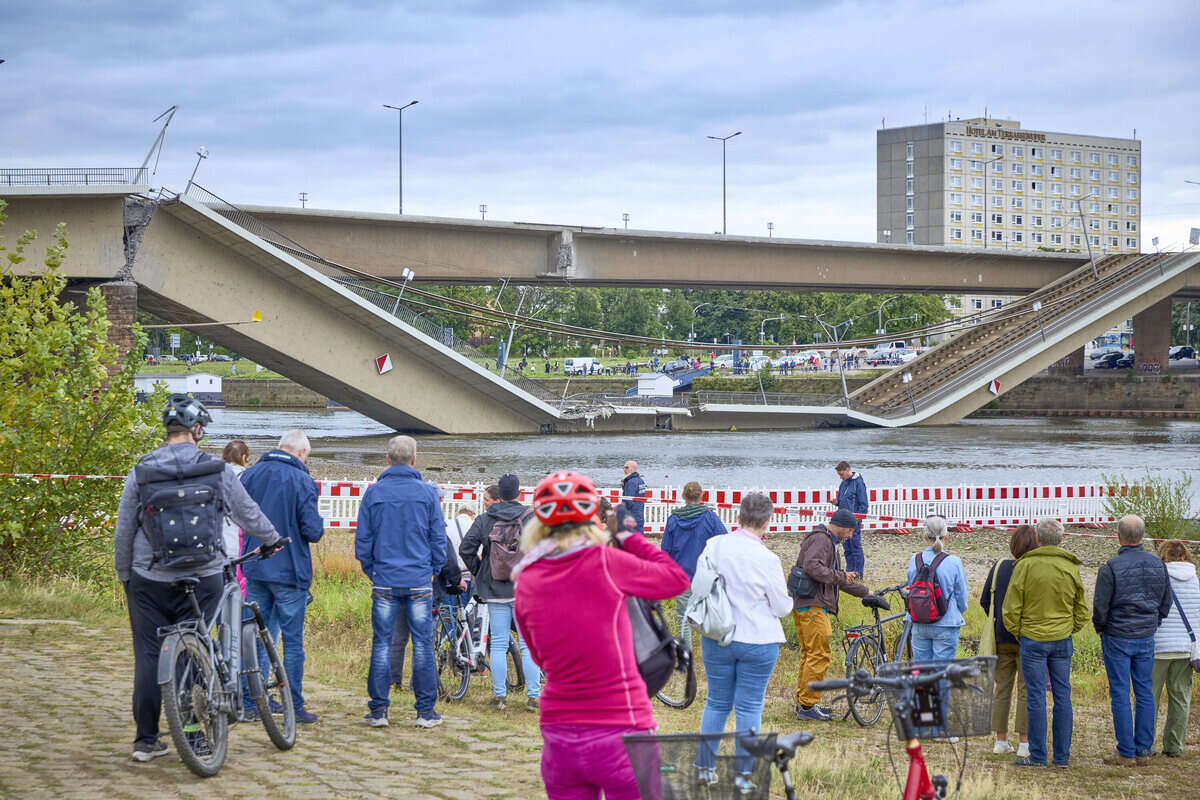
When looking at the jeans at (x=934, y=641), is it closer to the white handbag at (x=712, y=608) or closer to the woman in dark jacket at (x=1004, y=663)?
the woman in dark jacket at (x=1004, y=663)

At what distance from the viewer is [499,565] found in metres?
8.86

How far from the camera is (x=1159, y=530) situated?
20203 mm

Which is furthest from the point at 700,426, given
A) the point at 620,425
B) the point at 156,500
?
the point at 156,500

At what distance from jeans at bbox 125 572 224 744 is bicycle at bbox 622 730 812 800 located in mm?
3460

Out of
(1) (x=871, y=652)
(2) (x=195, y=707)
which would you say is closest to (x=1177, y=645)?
(1) (x=871, y=652)

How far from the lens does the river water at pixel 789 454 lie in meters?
34.1

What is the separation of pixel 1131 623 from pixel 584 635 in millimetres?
5884

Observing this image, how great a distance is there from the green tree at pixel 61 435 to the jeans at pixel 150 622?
638 centimetres

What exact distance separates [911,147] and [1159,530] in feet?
454

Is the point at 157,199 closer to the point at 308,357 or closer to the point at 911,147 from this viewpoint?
the point at 308,357

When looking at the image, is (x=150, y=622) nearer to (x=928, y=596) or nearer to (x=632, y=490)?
(x=928, y=596)

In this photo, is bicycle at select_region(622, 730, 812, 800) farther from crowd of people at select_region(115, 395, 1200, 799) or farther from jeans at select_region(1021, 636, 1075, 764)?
jeans at select_region(1021, 636, 1075, 764)

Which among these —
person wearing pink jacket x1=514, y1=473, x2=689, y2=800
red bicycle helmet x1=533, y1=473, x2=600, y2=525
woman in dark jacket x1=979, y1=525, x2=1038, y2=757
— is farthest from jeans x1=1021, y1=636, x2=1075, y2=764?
red bicycle helmet x1=533, y1=473, x2=600, y2=525

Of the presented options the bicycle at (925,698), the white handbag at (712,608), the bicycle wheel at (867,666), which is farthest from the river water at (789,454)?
the bicycle at (925,698)
